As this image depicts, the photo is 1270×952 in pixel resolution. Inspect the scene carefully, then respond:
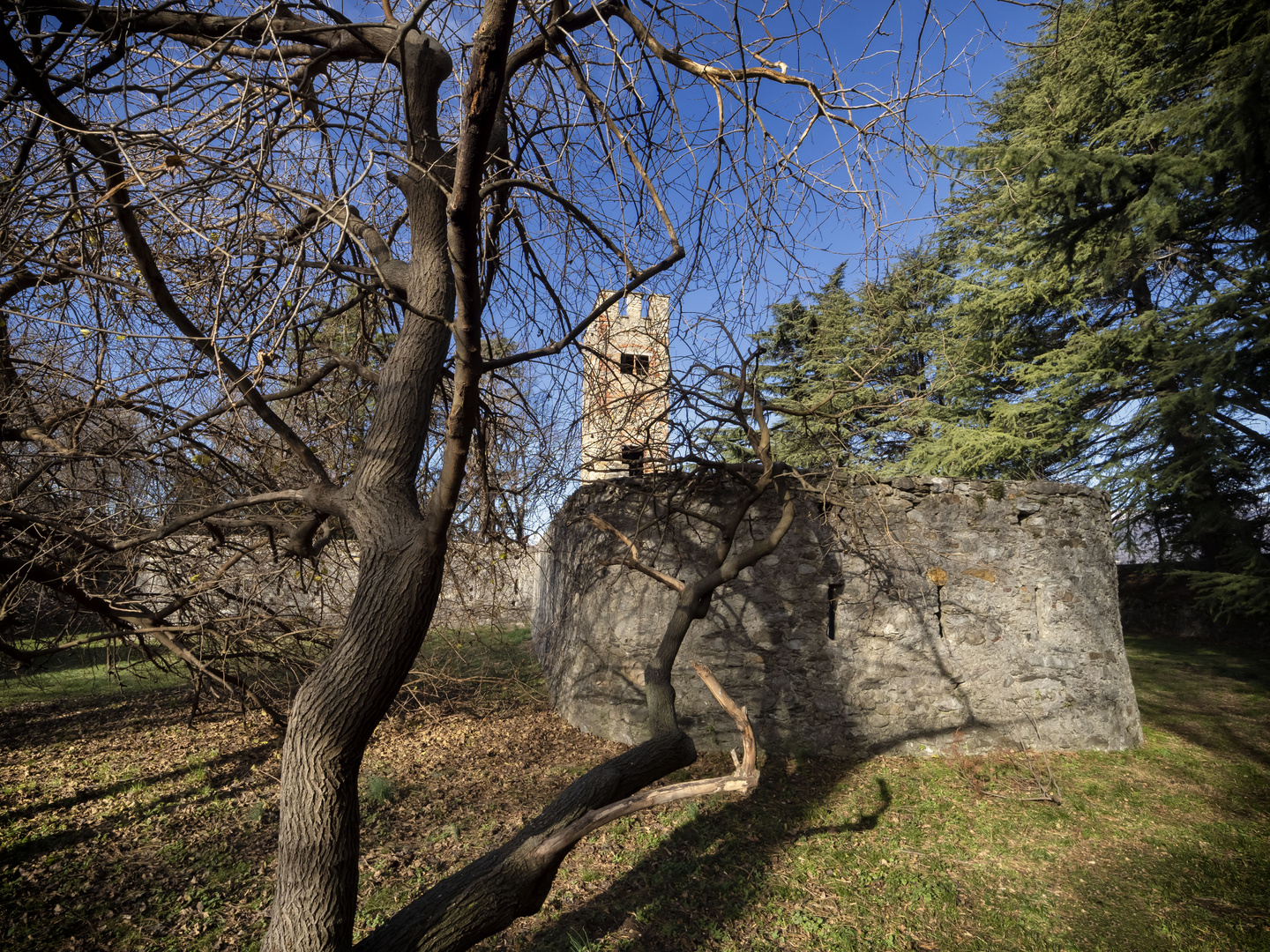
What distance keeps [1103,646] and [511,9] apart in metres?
6.70

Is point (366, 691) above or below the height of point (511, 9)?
below

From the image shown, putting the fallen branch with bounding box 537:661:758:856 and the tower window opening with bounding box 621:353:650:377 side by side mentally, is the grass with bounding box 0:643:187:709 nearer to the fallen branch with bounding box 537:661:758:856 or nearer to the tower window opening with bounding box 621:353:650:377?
the tower window opening with bounding box 621:353:650:377

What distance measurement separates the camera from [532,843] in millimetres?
2354

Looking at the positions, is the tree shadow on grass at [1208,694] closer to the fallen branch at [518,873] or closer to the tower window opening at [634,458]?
the tower window opening at [634,458]

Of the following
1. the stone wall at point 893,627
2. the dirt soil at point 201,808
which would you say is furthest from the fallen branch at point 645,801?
the stone wall at point 893,627

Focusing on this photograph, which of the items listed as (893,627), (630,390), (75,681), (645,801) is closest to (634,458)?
(630,390)

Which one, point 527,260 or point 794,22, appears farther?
point 527,260

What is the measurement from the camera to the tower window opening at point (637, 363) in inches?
178

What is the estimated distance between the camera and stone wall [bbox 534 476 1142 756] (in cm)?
537

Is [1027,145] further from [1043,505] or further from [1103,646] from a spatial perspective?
[1103,646]

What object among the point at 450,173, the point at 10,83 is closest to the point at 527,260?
the point at 450,173

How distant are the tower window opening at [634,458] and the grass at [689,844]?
2420 millimetres

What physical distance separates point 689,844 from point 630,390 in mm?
3155

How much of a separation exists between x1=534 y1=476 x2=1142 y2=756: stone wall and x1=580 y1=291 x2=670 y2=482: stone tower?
1.73 feet
